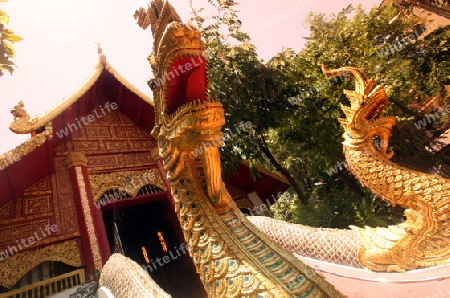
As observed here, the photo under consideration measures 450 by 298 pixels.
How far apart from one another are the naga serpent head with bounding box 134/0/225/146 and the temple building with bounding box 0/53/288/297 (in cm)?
321

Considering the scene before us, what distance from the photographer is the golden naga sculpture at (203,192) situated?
4.43 feet

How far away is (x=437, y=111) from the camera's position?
12.7 metres

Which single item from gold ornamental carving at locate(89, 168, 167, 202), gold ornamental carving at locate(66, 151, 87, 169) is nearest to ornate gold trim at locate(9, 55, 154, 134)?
gold ornamental carving at locate(66, 151, 87, 169)

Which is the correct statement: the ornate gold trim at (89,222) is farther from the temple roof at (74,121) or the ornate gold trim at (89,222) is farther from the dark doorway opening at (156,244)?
the dark doorway opening at (156,244)

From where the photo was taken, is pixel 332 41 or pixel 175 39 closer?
pixel 175 39

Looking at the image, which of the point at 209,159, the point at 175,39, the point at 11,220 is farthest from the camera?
the point at 11,220

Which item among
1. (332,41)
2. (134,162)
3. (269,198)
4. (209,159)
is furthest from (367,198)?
(209,159)

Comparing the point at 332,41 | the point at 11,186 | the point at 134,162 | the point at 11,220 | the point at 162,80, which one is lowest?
the point at 162,80

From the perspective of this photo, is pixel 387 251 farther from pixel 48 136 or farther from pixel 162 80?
pixel 48 136

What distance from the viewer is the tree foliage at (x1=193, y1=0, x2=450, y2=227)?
23.6ft

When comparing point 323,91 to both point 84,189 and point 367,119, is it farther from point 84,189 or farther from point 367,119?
point 84,189

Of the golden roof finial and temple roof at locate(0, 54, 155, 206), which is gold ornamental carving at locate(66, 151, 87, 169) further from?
the golden roof finial

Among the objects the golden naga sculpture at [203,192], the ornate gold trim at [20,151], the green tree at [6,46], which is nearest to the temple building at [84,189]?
the ornate gold trim at [20,151]

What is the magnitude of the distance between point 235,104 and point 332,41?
224 inches
